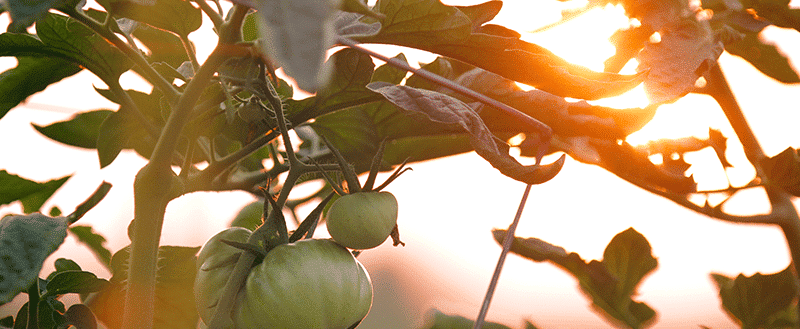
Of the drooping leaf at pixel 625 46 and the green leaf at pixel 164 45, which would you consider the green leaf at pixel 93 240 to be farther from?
the drooping leaf at pixel 625 46

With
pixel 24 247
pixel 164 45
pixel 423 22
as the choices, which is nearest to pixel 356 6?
pixel 423 22

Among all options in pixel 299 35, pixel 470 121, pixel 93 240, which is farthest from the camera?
pixel 93 240

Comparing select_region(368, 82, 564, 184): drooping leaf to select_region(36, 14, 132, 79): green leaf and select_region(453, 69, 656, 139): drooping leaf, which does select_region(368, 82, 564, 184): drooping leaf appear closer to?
select_region(453, 69, 656, 139): drooping leaf

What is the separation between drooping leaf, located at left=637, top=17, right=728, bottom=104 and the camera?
0.31m

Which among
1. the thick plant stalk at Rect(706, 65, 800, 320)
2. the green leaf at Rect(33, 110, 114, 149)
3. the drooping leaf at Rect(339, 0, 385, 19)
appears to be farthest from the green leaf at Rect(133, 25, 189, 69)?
the thick plant stalk at Rect(706, 65, 800, 320)

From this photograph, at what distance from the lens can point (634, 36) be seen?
16.0 inches

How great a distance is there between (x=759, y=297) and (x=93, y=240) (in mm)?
613

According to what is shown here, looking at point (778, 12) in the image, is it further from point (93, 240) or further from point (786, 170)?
point (93, 240)

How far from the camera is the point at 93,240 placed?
50 centimetres

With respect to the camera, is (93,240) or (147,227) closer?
(147,227)

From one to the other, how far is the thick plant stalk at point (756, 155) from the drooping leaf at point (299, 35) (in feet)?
1.43

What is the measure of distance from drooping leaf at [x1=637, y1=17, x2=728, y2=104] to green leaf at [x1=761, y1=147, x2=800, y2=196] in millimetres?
100

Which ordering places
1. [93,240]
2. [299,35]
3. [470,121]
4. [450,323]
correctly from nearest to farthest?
[299,35], [470,121], [450,323], [93,240]

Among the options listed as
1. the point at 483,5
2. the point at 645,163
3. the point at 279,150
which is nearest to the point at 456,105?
the point at 483,5
